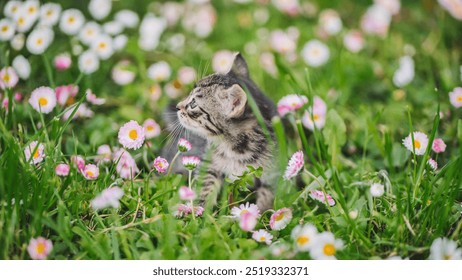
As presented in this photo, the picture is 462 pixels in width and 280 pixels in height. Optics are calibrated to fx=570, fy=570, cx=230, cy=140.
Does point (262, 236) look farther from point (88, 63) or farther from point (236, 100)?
point (88, 63)

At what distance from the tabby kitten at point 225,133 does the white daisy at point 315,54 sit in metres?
1.42

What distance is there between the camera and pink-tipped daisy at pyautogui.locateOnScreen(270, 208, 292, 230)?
2.25 m

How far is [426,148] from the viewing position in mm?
2330

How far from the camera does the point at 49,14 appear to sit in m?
3.29

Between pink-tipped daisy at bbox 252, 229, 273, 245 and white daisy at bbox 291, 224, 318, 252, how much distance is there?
4.5 inches

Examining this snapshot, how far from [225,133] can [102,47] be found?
140 cm

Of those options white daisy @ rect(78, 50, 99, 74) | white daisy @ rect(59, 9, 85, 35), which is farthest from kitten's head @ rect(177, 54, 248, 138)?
white daisy @ rect(59, 9, 85, 35)

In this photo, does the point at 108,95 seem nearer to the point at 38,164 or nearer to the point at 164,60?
the point at 164,60

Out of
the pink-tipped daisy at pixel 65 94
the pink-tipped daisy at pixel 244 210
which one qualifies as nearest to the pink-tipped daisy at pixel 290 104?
the pink-tipped daisy at pixel 244 210

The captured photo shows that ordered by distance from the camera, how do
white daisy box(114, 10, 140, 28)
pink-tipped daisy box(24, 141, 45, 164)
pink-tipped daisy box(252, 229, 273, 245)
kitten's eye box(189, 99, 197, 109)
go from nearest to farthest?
pink-tipped daisy box(252, 229, 273, 245) → pink-tipped daisy box(24, 141, 45, 164) → kitten's eye box(189, 99, 197, 109) → white daisy box(114, 10, 140, 28)

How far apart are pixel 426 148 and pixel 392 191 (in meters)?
0.28

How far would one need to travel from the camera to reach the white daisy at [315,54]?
379 cm

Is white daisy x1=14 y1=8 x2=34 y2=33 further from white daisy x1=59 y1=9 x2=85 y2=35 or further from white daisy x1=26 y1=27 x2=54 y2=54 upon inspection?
white daisy x1=59 y1=9 x2=85 y2=35

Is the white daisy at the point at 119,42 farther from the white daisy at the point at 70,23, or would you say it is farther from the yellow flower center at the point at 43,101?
the yellow flower center at the point at 43,101
